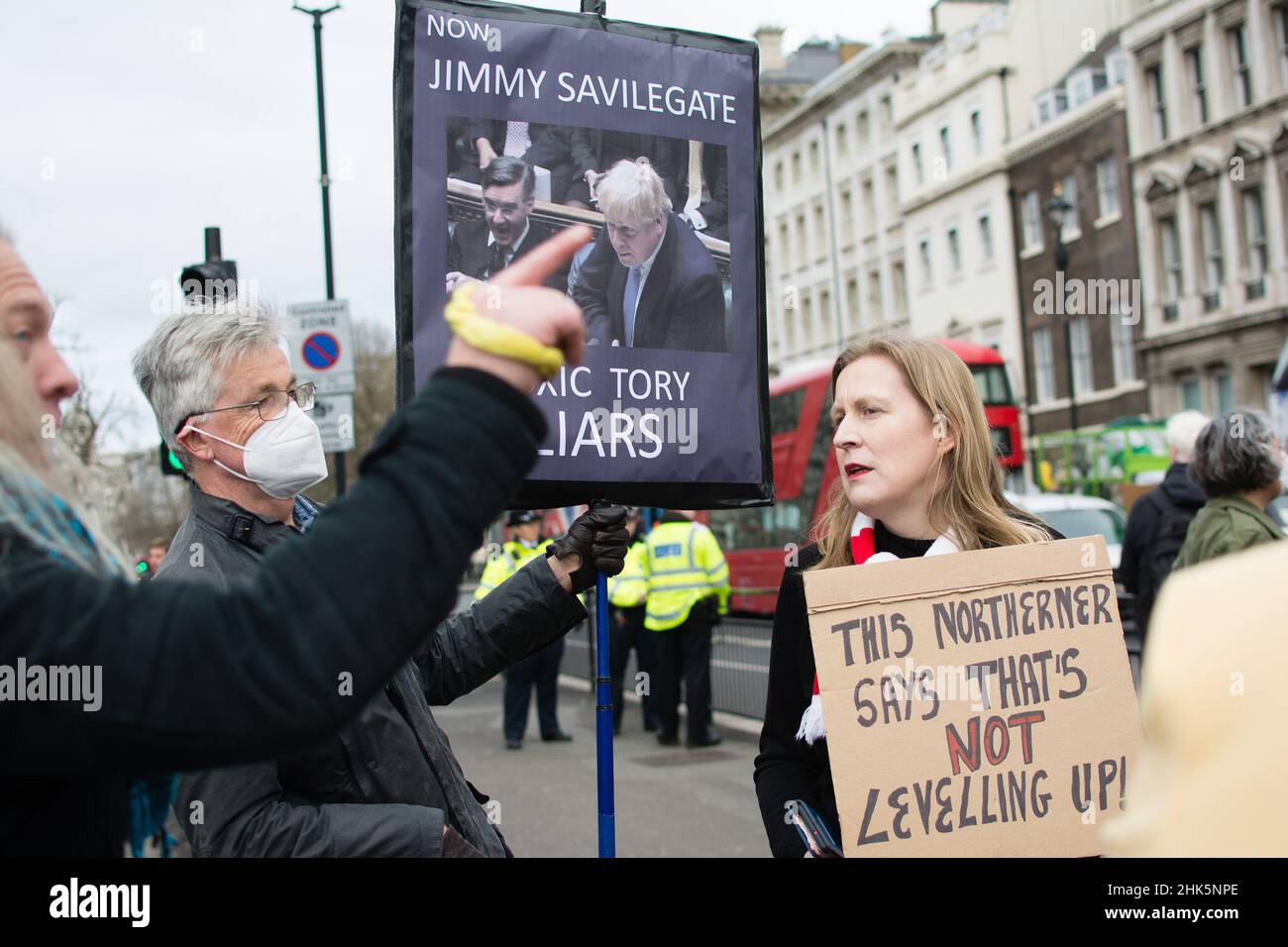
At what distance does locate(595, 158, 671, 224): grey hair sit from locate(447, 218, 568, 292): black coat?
6.8 inches

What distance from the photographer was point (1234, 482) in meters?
5.23

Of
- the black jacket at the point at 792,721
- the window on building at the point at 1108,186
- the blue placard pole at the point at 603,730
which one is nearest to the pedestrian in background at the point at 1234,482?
the black jacket at the point at 792,721

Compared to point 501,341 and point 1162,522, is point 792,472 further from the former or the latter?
point 501,341

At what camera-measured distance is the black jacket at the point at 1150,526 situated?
6.83m

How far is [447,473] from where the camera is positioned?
4.04ft

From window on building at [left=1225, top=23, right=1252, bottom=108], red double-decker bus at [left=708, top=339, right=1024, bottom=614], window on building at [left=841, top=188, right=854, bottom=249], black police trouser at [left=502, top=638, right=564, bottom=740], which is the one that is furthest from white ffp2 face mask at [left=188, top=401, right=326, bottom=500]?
window on building at [left=841, top=188, right=854, bottom=249]

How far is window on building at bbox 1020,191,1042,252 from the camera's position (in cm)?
3953

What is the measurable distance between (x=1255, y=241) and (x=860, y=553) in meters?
33.5

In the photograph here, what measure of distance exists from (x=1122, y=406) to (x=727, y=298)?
36480mm

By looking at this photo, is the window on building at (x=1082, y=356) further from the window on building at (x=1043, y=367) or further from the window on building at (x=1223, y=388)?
the window on building at (x=1223, y=388)

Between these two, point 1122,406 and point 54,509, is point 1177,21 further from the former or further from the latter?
point 54,509

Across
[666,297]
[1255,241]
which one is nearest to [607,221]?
[666,297]

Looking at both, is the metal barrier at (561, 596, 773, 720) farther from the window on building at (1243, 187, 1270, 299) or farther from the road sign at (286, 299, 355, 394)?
the window on building at (1243, 187, 1270, 299)
